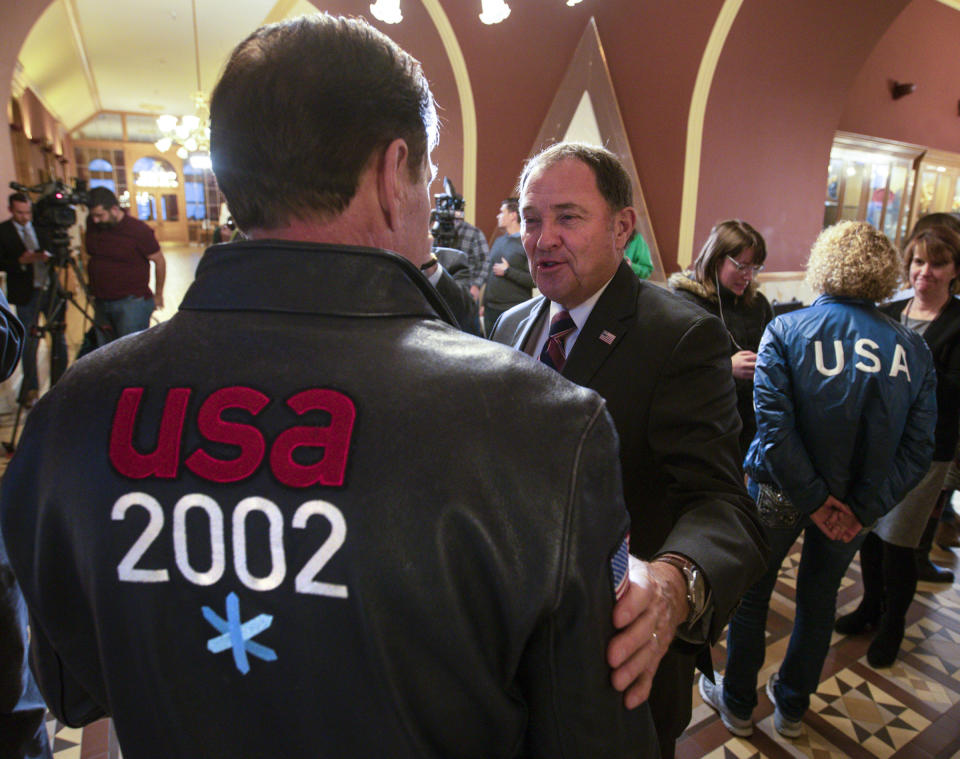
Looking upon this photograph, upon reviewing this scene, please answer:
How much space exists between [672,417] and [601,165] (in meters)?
0.53

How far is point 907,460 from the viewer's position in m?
1.70

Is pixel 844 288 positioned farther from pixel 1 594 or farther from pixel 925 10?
pixel 925 10

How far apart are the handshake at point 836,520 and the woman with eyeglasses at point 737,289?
58 cm

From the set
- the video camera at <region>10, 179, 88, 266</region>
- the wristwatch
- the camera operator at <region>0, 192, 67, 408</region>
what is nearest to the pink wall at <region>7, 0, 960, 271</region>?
the camera operator at <region>0, 192, 67, 408</region>

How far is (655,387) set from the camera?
1017mm

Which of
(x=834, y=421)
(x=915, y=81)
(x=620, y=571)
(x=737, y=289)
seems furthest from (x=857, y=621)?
(x=915, y=81)

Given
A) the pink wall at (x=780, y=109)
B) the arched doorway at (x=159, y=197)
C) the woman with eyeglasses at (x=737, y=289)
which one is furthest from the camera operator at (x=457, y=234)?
the arched doorway at (x=159, y=197)

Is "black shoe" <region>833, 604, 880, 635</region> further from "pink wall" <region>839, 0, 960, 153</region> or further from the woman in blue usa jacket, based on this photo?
"pink wall" <region>839, 0, 960, 153</region>

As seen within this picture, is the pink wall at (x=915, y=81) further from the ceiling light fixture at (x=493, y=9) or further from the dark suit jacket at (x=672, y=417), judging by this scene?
the dark suit jacket at (x=672, y=417)

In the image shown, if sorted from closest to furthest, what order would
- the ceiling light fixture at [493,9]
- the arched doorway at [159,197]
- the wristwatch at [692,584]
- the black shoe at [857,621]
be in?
the wristwatch at [692,584], the black shoe at [857,621], the ceiling light fixture at [493,9], the arched doorway at [159,197]

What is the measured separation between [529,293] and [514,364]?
3753 millimetres

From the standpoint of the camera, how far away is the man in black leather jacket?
1.49 ft

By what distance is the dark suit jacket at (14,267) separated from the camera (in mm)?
3883

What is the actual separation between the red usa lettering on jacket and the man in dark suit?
0.35m
